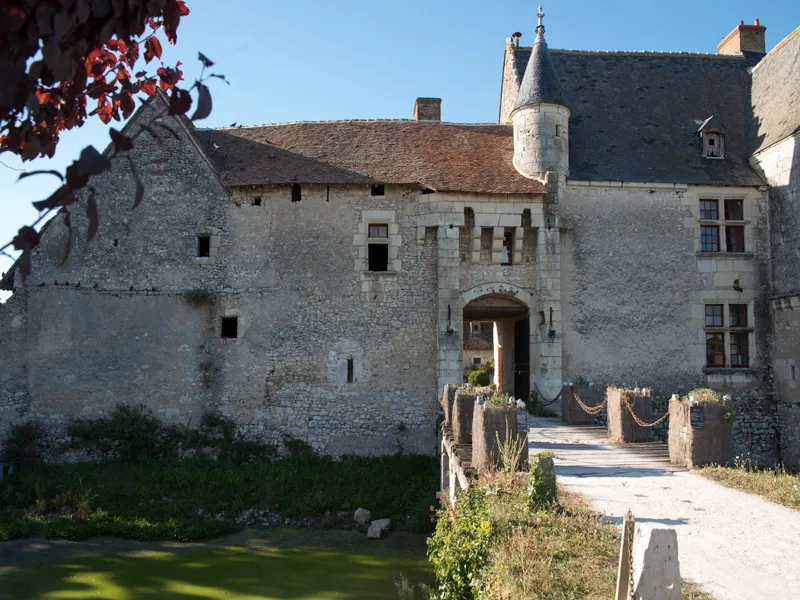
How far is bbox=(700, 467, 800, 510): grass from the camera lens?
6.38 m

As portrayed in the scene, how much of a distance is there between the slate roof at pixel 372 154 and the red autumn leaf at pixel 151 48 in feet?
37.6

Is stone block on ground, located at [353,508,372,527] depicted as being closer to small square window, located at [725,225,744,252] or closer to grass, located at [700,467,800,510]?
grass, located at [700,467,800,510]

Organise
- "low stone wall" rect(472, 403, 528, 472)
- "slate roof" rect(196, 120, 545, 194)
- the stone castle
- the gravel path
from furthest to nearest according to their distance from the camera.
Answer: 1. "slate roof" rect(196, 120, 545, 194)
2. the stone castle
3. "low stone wall" rect(472, 403, 528, 472)
4. the gravel path

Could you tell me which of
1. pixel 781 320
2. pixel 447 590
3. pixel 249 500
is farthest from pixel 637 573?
pixel 781 320

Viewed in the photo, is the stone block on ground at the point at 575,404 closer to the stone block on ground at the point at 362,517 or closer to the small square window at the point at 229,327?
the stone block on ground at the point at 362,517

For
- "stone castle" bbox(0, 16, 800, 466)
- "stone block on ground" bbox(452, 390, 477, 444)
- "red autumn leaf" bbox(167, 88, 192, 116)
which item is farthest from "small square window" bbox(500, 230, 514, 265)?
"red autumn leaf" bbox(167, 88, 192, 116)

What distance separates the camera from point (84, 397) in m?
14.2

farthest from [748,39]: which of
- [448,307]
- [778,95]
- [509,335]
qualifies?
[448,307]

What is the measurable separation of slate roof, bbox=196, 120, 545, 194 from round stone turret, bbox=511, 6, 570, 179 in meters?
0.44

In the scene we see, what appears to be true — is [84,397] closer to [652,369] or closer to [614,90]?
[652,369]

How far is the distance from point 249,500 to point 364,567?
11.3 ft

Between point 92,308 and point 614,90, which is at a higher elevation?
point 614,90

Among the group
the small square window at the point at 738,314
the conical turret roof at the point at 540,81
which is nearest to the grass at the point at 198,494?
the small square window at the point at 738,314

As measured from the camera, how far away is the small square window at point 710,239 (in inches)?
581
